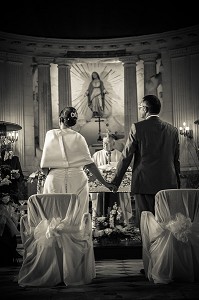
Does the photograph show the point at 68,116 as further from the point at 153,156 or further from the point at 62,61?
the point at 62,61

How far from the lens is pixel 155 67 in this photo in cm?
1714

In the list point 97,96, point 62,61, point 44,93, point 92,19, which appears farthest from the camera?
point 97,96

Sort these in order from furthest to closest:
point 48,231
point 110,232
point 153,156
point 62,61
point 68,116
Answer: point 62,61, point 110,232, point 68,116, point 153,156, point 48,231

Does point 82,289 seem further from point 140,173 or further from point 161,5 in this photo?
point 161,5

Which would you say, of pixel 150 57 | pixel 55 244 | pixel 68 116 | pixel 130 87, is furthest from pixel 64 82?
pixel 55 244

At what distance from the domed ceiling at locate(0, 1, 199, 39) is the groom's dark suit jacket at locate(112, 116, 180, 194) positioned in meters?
10.8

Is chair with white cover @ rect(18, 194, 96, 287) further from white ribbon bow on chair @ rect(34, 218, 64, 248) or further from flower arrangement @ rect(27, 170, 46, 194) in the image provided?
flower arrangement @ rect(27, 170, 46, 194)

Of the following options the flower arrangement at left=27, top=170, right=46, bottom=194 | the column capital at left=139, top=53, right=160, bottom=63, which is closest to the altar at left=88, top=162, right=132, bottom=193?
the flower arrangement at left=27, top=170, right=46, bottom=194

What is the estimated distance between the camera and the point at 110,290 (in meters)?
4.59

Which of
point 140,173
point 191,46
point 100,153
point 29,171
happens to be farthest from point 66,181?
point 191,46

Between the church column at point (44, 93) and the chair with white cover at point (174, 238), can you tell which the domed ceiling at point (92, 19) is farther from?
the chair with white cover at point (174, 238)

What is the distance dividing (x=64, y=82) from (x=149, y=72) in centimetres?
271

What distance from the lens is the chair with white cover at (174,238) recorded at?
5.00m

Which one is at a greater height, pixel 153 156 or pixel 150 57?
pixel 150 57
